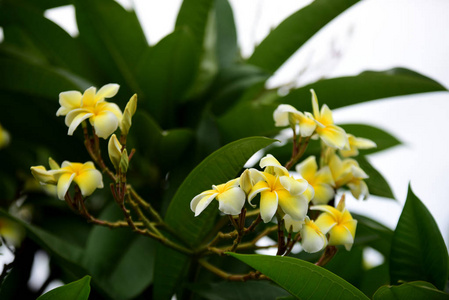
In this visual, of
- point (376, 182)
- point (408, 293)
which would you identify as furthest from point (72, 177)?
point (376, 182)

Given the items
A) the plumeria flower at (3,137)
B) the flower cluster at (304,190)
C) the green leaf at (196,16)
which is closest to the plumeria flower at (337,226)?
the flower cluster at (304,190)

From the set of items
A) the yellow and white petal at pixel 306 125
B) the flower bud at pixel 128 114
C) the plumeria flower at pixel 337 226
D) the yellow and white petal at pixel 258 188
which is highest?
the flower bud at pixel 128 114

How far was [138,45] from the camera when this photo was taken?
104cm

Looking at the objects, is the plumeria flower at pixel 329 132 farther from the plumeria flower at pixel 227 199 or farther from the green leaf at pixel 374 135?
the green leaf at pixel 374 135

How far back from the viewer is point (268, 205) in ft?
1.68

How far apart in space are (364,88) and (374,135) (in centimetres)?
15

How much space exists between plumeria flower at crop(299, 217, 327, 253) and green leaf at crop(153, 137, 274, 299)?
108mm

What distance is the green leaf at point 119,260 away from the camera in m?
0.79

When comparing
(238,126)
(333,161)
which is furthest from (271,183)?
(238,126)

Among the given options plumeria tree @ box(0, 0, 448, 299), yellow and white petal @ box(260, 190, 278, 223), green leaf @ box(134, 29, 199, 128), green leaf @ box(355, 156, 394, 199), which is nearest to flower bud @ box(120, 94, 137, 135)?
plumeria tree @ box(0, 0, 448, 299)

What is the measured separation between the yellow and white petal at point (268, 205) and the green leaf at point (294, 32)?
0.53 m

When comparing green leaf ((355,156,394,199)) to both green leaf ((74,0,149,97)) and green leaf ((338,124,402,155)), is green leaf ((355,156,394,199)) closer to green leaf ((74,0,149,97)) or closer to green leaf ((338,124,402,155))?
green leaf ((338,124,402,155))

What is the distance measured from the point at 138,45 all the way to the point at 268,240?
1.62 ft

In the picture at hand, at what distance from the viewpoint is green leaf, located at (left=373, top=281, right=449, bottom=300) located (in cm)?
57
